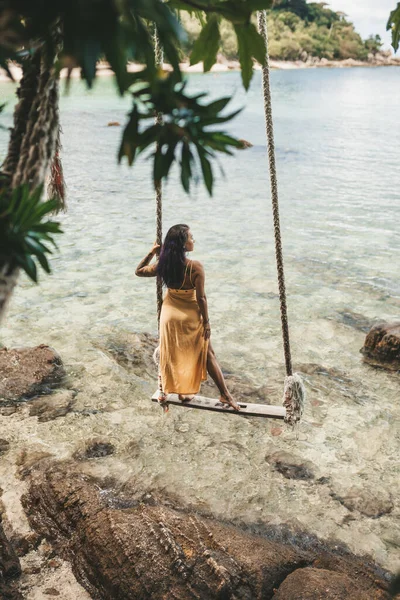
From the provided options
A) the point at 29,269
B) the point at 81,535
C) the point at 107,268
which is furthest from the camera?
the point at 107,268

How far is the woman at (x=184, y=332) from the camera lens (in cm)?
422

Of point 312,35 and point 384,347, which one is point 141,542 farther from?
point 312,35

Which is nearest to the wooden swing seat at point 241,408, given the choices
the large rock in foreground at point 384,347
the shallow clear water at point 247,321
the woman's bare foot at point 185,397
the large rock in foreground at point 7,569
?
the woman's bare foot at point 185,397

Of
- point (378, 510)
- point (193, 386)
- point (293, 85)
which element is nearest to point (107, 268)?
point (193, 386)

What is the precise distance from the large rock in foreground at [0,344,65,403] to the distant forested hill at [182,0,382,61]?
8279 centimetres

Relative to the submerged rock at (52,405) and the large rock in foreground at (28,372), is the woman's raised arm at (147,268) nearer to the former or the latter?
the submerged rock at (52,405)

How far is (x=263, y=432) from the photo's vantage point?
16.9 feet

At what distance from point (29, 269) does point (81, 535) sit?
2.55 m

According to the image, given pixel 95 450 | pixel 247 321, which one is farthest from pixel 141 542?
pixel 247 321


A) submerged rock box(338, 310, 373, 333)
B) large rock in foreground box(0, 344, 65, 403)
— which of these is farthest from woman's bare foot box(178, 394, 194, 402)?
submerged rock box(338, 310, 373, 333)

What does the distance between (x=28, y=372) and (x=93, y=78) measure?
5084 mm

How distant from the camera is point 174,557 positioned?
316 centimetres

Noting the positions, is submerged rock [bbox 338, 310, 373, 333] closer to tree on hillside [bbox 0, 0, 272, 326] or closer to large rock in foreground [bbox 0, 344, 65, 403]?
large rock in foreground [bbox 0, 344, 65, 403]

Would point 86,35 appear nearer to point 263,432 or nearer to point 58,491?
point 58,491
